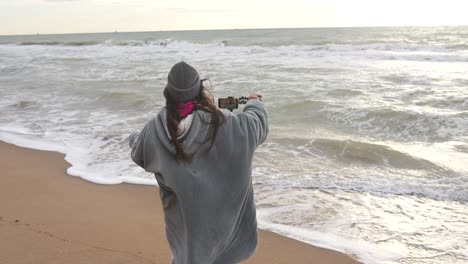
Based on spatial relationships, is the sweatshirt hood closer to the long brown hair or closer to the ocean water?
the long brown hair

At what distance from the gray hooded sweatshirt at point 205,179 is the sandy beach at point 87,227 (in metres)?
1.91

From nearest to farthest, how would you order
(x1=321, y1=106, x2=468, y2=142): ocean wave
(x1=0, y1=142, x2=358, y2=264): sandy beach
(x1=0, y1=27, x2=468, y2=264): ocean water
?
(x1=0, y1=142, x2=358, y2=264): sandy beach → (x1=0, y1=27, x2=468, y2=264): ocean water → (x1=321, y1=106, x2=468, y2=142): ocean wave

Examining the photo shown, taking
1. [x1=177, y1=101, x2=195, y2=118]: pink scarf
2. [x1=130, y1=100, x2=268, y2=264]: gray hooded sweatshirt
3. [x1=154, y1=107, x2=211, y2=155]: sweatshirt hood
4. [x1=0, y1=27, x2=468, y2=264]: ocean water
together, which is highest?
[x1=177, y1=101, x2=195, y2=118]: pink scarf

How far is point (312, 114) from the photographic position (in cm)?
998

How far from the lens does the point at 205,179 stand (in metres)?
1.67

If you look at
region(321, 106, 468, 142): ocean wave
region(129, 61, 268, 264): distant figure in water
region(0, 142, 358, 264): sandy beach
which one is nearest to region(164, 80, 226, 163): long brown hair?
region(129, 61, 268, 264): distant figure in water

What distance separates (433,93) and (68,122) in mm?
8682

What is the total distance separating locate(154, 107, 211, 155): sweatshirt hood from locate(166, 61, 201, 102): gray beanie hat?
0.22 feet

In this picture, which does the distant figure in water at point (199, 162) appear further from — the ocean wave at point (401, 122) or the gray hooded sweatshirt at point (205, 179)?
the ocean wave at point (401, 122)

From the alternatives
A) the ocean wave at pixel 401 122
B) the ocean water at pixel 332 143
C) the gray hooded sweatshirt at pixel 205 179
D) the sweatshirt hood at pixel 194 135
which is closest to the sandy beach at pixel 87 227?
the ocean water at pixel 332 143

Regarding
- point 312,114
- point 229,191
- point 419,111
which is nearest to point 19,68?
point 312,114

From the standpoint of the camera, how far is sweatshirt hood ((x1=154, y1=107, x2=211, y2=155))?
1614mm

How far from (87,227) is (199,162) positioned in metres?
2.87

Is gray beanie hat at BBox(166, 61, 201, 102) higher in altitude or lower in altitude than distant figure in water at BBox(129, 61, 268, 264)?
higher
